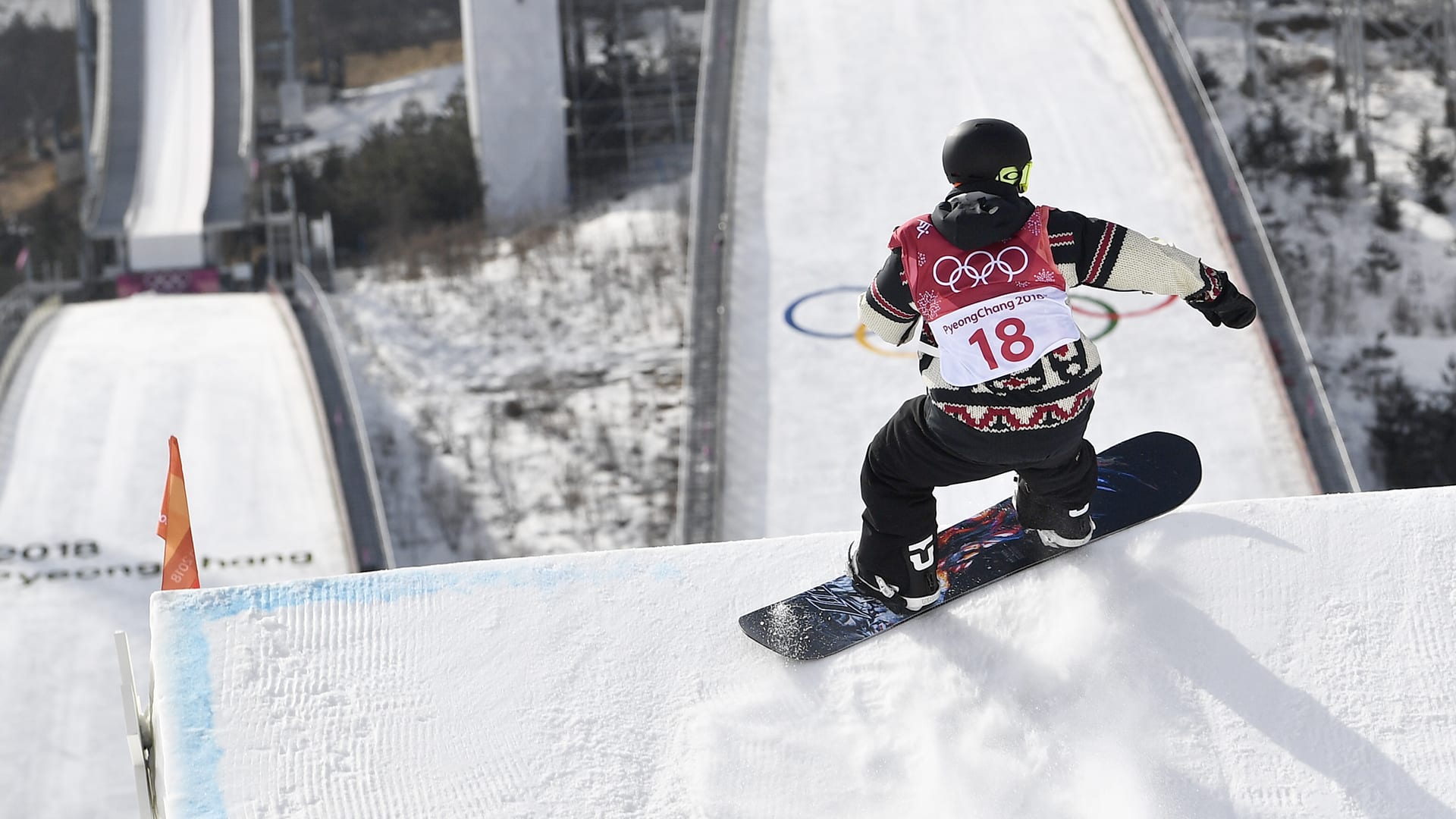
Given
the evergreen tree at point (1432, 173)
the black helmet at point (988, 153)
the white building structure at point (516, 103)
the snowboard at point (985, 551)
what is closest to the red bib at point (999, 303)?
the black helmet at point (988, 153)

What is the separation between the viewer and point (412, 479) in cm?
1200

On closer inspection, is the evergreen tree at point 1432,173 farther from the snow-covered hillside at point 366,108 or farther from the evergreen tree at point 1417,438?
the snow-covered hillside at point 366,108

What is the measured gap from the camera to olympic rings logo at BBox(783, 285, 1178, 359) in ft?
28.6

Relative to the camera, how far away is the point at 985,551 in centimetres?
331

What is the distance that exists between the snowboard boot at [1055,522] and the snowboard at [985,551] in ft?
0.08

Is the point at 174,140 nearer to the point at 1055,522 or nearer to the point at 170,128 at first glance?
the point at 170,128

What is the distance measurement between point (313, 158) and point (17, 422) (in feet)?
33.1

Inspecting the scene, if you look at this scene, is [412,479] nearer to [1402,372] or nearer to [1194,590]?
[1402,372]

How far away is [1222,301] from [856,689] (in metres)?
1.17

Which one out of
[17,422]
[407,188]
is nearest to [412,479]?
[17,422]

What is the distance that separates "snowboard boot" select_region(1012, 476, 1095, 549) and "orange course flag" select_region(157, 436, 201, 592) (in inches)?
75.8

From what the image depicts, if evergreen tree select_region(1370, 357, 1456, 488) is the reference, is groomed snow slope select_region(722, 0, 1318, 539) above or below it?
above

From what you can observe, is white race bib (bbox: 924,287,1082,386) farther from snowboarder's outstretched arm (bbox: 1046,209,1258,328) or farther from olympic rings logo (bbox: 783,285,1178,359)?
olympic rings logo (bbox: 783,285,1178,359)

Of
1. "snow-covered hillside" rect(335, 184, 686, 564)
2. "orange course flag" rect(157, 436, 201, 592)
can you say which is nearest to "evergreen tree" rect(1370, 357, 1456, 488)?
"snow-covered hillside" rect(335, 184, 686, 564)
